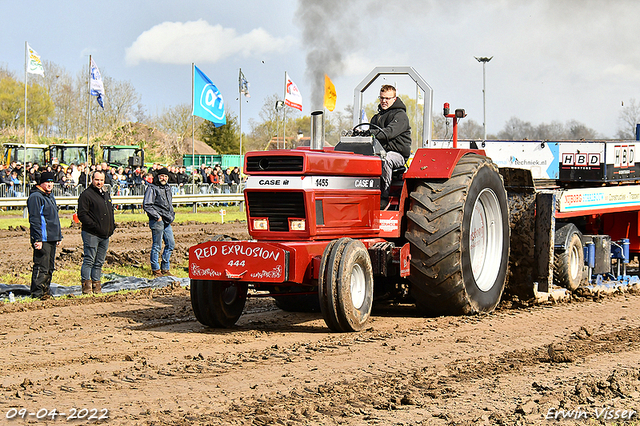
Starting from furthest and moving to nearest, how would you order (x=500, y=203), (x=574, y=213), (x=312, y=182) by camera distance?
(x=574, y=213)
(x=500, y=203)
(x=312, y=182)

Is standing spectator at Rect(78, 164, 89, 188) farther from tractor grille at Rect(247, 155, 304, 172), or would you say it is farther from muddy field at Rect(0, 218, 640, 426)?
tractor grille at Rect(247, 155, 304, 172)

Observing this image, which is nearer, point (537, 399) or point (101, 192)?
point (537, 399)

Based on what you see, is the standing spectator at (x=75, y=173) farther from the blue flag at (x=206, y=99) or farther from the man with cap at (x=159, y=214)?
the man with cap at (x=159, y=214)

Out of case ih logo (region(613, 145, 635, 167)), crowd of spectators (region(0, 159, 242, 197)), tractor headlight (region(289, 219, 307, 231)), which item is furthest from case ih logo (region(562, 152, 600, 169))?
crowd of spectators (region(0, 159, 242, 197))

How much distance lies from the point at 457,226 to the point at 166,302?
13.6 feet

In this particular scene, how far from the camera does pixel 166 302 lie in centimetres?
941

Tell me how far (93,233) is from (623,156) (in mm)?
8683

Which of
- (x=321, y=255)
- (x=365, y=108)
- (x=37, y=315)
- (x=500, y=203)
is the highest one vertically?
(x=365, y=108)

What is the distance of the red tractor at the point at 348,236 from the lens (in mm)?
6691

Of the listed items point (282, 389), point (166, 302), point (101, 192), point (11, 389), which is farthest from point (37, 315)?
point (282, 389)

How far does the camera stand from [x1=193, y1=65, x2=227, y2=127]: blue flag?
21.4m

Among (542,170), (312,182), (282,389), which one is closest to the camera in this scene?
(282,389)

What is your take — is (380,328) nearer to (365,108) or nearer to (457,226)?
(457,226)

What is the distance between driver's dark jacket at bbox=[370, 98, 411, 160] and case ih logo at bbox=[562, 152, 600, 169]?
538cm
